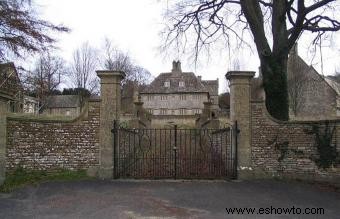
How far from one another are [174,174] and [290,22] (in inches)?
289

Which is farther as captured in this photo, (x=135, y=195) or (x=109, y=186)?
(x=109, y=186)

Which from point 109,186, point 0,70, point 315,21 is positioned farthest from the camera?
point 0,70

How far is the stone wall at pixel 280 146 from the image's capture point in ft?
40.2

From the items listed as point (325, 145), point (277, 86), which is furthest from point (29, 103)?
point (325, 145)

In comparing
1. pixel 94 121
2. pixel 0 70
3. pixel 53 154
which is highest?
pixel 0 70

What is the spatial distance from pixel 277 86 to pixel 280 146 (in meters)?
2.80

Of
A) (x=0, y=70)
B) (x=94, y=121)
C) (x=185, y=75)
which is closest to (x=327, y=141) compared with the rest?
(x=94, y=121)

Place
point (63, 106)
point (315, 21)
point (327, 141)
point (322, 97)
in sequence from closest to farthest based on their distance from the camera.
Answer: point (327, 141), point (315, 21), point (322, 97), point (63, 106)

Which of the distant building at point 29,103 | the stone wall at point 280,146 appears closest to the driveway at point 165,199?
the stone wall at point 280,146

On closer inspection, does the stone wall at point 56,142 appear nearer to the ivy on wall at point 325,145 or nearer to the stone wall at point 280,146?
the stone wall at point 280,146

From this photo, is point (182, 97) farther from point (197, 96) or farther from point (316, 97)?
point (316, 97)

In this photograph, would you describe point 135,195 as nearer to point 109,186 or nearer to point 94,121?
point 109,186

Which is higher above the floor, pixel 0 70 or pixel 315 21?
pixel 315 21

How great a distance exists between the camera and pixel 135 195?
382 inches
